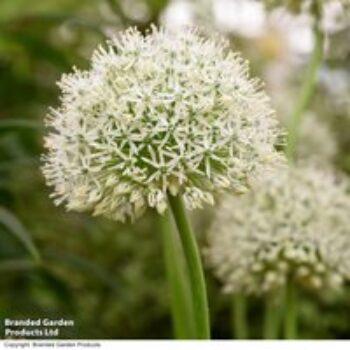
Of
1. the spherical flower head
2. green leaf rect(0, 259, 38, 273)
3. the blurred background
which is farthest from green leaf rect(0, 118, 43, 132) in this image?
the spherical flower head

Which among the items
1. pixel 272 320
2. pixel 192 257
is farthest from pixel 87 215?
pixel 192 257

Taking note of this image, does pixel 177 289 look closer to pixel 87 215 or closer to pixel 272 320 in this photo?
pixel 272 320

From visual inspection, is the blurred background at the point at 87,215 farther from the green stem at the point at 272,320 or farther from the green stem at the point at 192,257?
the green stem at the point at 192,257

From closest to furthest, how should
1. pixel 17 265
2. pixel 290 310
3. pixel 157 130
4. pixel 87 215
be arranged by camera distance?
pixel 157 130 < pixel 290 310 < pixel 17 265 < pixel 87 215

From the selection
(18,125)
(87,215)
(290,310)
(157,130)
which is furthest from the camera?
(87,215)

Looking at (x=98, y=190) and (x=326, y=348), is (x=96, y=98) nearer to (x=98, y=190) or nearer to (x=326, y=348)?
(x=98, y=190)

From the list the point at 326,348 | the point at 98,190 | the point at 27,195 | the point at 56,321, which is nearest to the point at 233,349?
the point at 326,348
